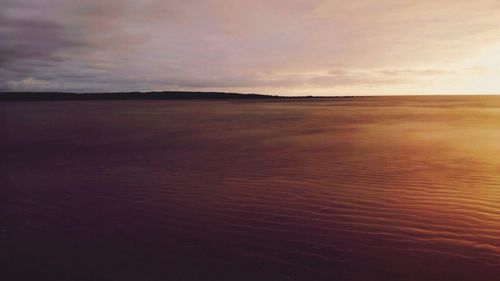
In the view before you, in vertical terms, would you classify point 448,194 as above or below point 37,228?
above

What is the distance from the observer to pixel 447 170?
346 inches

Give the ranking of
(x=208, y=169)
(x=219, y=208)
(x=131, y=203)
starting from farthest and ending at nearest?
(x=208, y=169) → (x=131, y=203) → (x=219, y=208)

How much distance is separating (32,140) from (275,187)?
558 inches

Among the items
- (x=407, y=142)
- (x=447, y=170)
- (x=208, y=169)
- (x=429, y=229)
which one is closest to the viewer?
(x=429, y=229)

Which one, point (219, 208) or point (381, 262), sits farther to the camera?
point (219, 208)

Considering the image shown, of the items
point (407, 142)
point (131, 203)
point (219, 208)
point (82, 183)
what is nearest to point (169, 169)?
point (82, 183)

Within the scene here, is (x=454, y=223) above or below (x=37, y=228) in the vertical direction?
above

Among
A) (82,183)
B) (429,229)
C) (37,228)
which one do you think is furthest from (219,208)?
(82,183)

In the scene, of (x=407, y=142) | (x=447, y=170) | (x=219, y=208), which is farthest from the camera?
(x=407, y=142)

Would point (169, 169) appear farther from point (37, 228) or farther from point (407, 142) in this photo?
point (407, 142)

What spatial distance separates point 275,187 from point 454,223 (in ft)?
10.4

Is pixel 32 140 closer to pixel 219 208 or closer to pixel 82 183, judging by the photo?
pixel 82 183

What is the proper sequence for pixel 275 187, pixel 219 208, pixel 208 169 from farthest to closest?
pixel 208 169
pixel 275 187
pixel 219 208

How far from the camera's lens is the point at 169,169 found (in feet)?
31.3
